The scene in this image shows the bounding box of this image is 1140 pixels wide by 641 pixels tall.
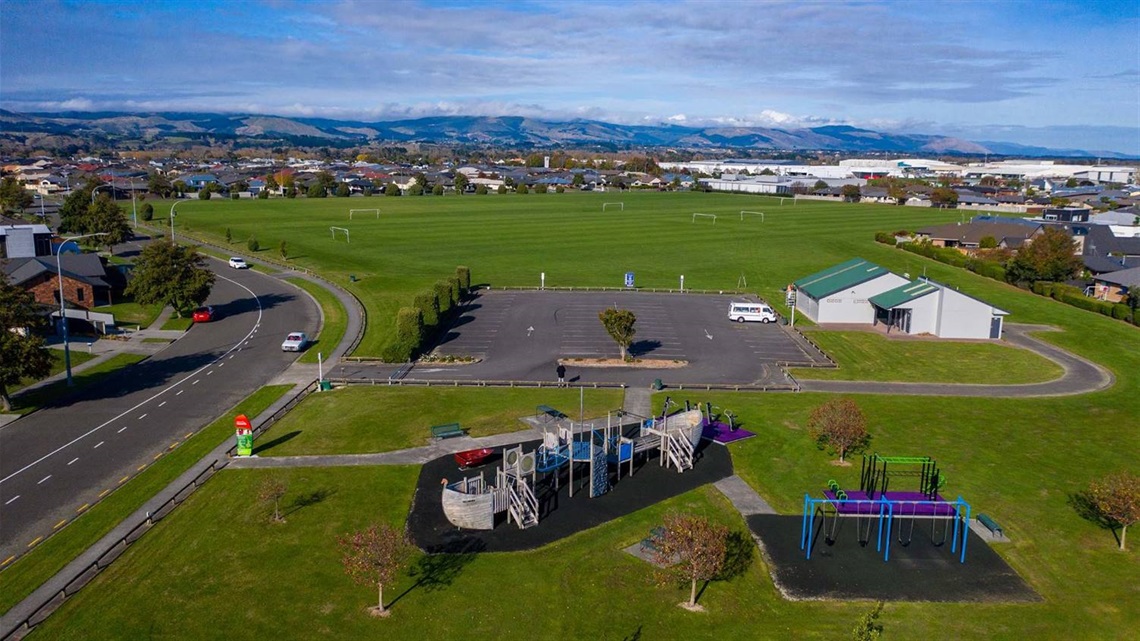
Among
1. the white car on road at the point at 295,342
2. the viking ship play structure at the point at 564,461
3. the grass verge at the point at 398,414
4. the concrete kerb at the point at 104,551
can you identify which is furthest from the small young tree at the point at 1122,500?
the white car on road at the point at 295,342

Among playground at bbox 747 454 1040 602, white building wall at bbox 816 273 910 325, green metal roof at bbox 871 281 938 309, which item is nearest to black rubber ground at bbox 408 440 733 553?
playground at bbox 747 454 1040 602

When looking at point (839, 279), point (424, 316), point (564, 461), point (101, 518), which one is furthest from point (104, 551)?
point (839, 279)

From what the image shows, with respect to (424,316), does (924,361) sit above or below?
below

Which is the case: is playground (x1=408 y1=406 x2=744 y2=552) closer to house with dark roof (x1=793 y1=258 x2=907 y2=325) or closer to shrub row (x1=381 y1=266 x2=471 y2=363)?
shrub row (x1=381 y1=266 x2=471 y2=363)

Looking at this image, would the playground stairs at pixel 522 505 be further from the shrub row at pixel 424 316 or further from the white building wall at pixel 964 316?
the white building wall at pixel 964 316

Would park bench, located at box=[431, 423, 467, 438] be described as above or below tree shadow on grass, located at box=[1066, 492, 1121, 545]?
above

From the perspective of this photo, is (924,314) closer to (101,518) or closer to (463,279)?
(463,279)
